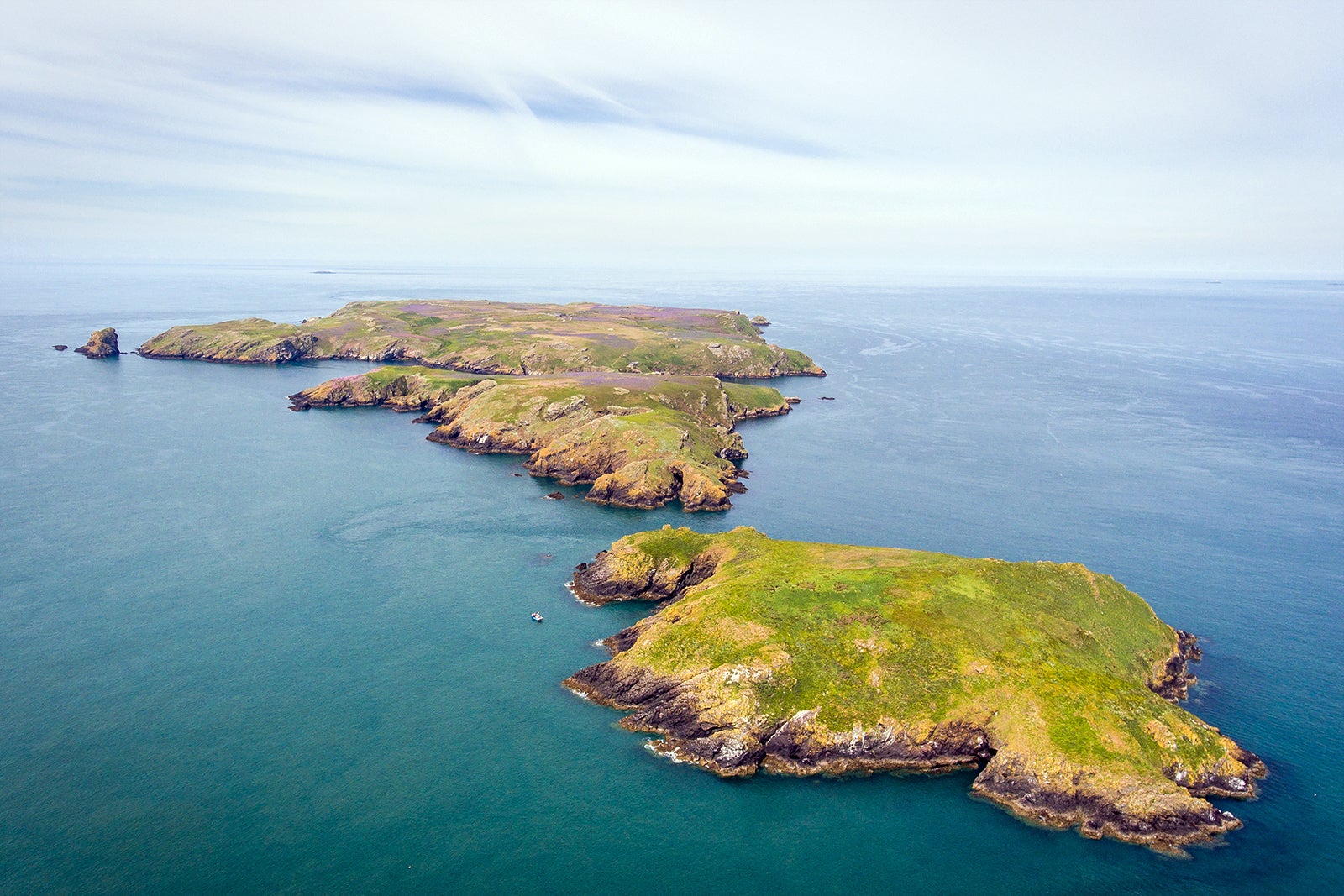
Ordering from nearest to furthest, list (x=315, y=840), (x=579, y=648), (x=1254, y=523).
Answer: (x=315, y=840)
(x=579, y=648)
(x=1254, y=523)

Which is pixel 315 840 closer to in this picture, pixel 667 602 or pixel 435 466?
pixel 667 602

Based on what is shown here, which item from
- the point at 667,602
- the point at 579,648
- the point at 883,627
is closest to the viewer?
the point at 883,627

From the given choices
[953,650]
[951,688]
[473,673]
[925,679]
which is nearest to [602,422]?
[473,673]

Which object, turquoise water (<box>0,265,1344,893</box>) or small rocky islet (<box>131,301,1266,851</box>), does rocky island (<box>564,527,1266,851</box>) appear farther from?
turquoise water (<box>0,265,1344,893</box>)

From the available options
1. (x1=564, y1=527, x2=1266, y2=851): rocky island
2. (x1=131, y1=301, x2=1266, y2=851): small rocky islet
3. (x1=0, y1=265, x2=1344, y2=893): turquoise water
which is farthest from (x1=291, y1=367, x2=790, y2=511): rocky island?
(x1=564, y1=527, x2=1266, y2=851): rocky island

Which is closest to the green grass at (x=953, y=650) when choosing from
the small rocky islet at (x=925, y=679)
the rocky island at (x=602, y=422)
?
the small rocky islet at (x=925, y=679)

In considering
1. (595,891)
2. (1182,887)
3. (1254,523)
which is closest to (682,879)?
(595,891)
